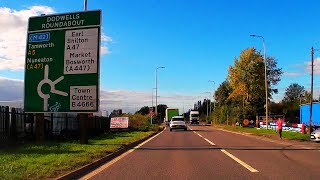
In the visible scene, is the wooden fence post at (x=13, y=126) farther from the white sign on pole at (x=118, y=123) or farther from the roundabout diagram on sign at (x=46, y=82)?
the white sign on pole at (x=118, y=123)

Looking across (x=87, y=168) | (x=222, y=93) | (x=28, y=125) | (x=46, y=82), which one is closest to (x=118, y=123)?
(x=28, y=125)

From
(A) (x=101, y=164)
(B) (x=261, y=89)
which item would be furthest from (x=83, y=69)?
(B) (x=261, y=89)

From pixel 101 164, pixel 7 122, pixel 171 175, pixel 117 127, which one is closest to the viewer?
pixel 171 175

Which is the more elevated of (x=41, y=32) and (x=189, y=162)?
(x=41, y=32)

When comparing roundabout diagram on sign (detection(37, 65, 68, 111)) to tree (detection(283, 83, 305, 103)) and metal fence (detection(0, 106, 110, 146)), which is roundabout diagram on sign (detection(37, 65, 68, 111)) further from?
tree (detection(283, 83, 305, 103))

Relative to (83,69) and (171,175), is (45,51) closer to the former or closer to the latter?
(83,69)

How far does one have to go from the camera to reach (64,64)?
77.3 ft

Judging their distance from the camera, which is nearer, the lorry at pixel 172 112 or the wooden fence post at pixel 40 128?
the wooden fence post at pixel 40 128

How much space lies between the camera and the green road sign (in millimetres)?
23312

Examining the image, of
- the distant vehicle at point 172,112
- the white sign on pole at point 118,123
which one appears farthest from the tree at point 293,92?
the white sign on pole at point 118,123

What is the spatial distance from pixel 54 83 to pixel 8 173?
13443mm

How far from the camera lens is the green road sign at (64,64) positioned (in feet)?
76.5

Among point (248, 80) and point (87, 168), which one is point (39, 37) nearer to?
point (87, 168)

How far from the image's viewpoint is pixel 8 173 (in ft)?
35.1
